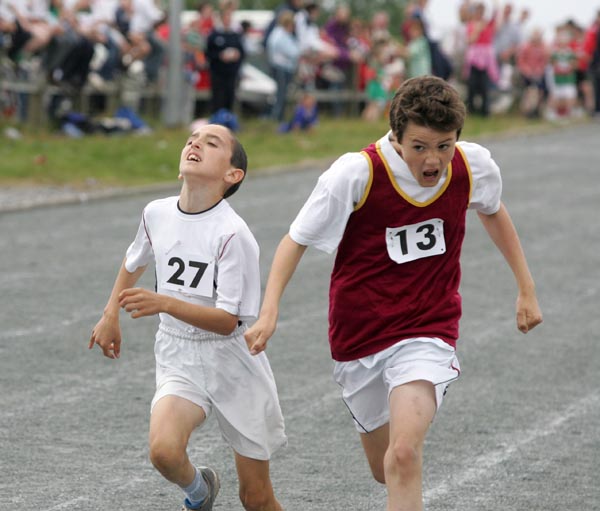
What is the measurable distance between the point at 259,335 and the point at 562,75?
24594 millimetres

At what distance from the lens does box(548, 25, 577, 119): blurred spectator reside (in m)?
28.1

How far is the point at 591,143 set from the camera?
2344cm

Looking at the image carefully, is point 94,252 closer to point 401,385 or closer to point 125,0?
point 401,385

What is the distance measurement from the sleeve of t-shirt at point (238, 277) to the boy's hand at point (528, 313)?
3.16ft

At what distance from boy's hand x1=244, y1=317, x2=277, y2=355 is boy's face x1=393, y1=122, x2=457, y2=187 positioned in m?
0.77

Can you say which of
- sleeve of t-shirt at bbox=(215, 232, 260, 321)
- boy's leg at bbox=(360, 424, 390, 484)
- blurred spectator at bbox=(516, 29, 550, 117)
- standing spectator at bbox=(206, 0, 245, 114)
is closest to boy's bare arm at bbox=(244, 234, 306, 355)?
sleeve of t-shirt at bbox=(215, 232, 260, 321)

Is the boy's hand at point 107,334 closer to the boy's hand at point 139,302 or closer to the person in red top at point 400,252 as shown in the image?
the boy's hand at point 139,302

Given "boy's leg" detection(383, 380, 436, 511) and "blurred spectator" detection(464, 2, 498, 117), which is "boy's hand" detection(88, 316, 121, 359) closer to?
"boy's leg" detection(383, 380, 436, 511)

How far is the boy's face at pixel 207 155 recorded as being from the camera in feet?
16.0

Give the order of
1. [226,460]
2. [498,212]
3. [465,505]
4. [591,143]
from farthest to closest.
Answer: [591,143] → [226,460] → [465,505] → [498,212]

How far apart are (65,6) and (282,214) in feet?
21.1

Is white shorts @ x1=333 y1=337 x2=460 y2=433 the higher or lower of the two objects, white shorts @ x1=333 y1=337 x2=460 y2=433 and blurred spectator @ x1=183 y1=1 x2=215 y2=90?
the higher

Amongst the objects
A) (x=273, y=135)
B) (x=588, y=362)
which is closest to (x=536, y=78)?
(x=273, y=135)

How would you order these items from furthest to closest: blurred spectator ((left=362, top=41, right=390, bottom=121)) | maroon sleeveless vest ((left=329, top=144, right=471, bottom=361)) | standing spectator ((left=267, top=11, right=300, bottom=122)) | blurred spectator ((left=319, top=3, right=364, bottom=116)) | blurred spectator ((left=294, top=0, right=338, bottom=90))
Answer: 1. blurred spectator ((left=319, top=3, right=364, bottom=116))
2. blurred spectator ((left=362, top=41, right=390, bottom=121))
3. blurred spectator ((left=294, top=0, right=338, bottom=90))
4. standing spectator ((left=267, top=11, right=300, bottom=122))
5. maroon sleeveless vest ((left=329, top=144, right=471, bottom=361))
